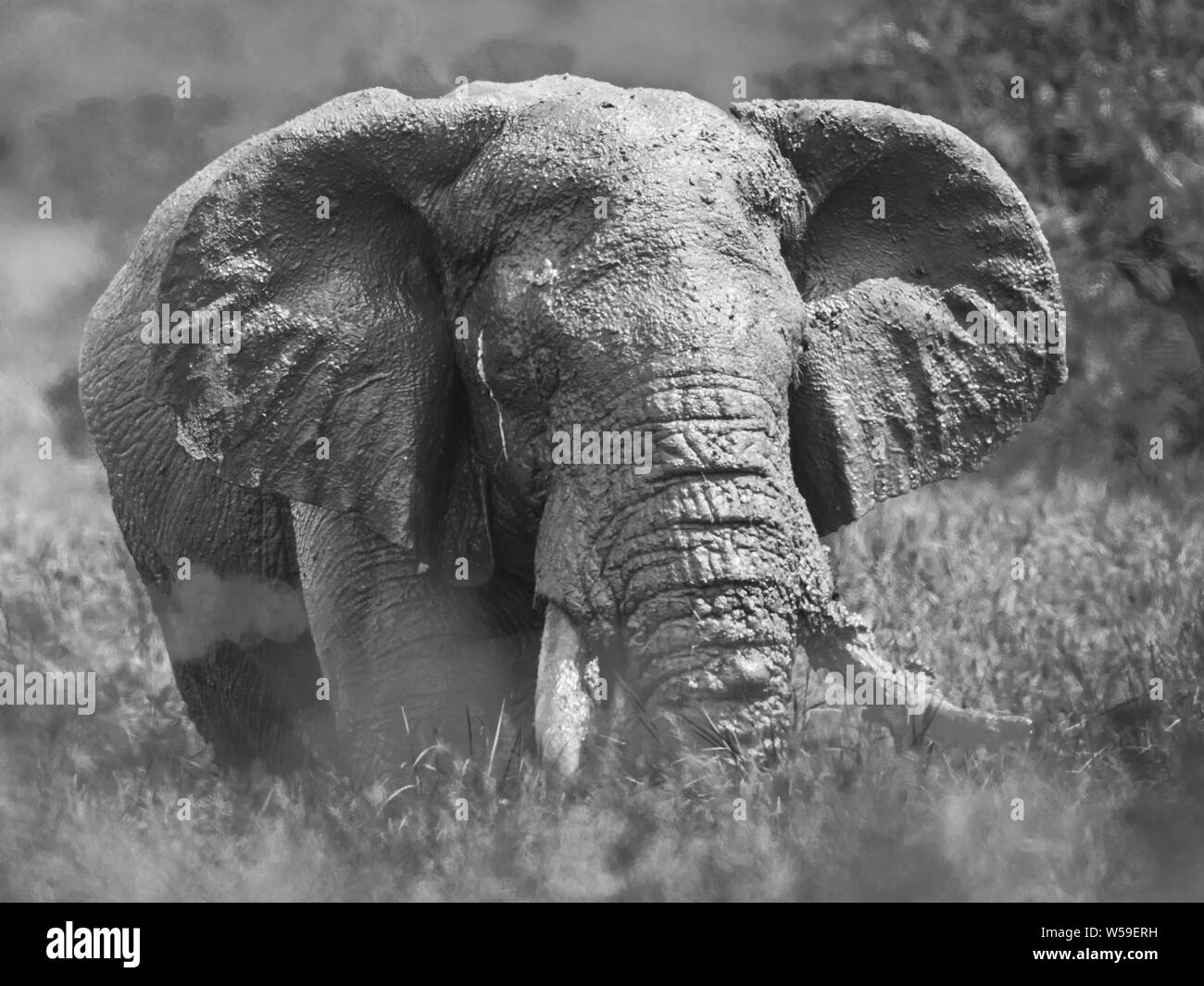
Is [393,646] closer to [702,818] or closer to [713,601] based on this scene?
[713,601]

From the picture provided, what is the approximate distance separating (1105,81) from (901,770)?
7825 millimetres

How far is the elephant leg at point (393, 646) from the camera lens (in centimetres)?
593

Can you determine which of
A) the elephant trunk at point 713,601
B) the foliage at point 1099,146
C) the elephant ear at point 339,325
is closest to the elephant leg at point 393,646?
the elephant ear at point 339,325

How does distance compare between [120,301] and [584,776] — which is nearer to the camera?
[584,776]

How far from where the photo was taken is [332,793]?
206 inches

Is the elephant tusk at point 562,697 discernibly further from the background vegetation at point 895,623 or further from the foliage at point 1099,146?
the foliage at point 1099,146

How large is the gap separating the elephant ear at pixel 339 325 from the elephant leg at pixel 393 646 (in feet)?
0.41

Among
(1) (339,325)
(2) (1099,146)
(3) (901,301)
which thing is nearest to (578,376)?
(1) (339,325)

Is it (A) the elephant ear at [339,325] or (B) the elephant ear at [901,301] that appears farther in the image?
(B) the elephant ear at [901,301]

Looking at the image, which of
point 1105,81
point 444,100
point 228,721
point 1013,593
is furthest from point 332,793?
point 1105,81

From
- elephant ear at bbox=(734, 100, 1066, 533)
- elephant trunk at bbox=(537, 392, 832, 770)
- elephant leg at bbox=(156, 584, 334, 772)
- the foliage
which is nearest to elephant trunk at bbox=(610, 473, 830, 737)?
elephant trunk at bbox=(537, 392, 832, 770)

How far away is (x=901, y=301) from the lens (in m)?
6.12

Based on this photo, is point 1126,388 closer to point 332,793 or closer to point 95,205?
point 95,205

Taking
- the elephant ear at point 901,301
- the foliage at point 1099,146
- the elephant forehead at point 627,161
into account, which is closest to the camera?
the elephant forehead at point 627,161
